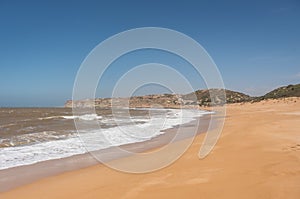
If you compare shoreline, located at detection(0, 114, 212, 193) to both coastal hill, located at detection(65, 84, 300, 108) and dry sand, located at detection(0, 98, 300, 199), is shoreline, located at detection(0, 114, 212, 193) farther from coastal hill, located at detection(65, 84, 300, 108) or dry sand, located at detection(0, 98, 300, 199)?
coastal hill, located at detection(65, 84, 300, 108)

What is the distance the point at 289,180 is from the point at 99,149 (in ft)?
23.8

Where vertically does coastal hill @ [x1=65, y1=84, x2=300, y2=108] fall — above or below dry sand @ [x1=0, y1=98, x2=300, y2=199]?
above

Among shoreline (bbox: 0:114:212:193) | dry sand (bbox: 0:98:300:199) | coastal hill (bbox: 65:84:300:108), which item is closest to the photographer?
dry sand (bbox: 0:98:300:199)

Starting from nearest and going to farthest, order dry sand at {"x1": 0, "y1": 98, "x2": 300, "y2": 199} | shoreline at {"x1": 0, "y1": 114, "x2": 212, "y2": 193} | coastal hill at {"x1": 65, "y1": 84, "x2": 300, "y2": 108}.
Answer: dry sand at {"x1": 0, "y1": 98, "x2": 300, "y2": 199}
shoreline at {"x1": 0, "y1": 114, "x2": 212, "y2": 193}
coastal hill at {"x1": 65, "y1": 84, "x2": 300, "y2": 108}

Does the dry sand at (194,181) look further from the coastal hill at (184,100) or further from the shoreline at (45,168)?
the coastal hill at (184,100)

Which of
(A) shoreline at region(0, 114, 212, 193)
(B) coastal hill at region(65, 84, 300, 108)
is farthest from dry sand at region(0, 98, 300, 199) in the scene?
(B) coastal hill at region(65, 84, 300, 108)

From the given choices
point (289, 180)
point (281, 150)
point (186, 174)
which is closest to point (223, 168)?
point (186, 174)

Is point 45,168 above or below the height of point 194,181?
below

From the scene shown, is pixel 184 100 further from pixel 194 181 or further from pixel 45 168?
Answer: pixel 194 181

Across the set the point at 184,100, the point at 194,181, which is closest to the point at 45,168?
the point at 194,181

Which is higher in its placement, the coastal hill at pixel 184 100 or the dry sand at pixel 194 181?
the coastal hill at pixel 184 100

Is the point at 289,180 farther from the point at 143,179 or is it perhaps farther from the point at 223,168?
the point at 143,179

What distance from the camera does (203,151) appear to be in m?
9.21

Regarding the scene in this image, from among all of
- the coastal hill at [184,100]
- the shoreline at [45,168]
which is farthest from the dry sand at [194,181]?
the coastal hill at [184,100]
